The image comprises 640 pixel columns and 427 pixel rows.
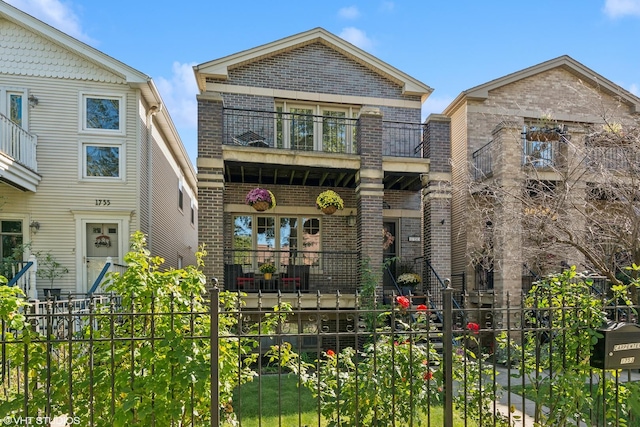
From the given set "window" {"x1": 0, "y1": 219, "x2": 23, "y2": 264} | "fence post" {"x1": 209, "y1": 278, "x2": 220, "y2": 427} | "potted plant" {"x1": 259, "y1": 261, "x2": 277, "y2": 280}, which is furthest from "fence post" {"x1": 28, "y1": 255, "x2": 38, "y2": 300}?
"fence post" {"x1": 209, "y1": 278, "x2": 220, "y2": 427}

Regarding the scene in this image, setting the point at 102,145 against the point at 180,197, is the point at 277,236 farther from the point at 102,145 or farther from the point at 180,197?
the point at 180,197

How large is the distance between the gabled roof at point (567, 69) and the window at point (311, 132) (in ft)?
13.3

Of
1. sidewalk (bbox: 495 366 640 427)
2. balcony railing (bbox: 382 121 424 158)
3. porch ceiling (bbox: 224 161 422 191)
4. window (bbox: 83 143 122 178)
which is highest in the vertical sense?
balcony railing (bbox: 382 121 424 158)

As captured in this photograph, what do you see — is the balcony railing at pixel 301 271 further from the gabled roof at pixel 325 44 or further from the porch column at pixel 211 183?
the gabled roof at pixel 325 44

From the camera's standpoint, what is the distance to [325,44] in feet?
38.0

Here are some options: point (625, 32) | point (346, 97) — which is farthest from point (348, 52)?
point (625, 32)

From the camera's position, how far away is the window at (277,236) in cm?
1110

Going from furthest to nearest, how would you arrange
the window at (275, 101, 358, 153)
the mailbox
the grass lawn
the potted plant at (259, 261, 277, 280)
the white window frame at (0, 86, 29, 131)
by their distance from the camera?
the window at (275, 101, 358, 153) < the white window frame at (0, 86, 29, 131) < the potted plant at (259, 261, 277, 280) < the grass lawn < the mailbox

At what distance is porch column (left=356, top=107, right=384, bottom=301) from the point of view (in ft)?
30.7

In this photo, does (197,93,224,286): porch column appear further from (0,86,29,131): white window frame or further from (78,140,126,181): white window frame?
(0,86,29,131): white window frame

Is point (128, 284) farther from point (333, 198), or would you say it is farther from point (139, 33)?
point (139, 33)

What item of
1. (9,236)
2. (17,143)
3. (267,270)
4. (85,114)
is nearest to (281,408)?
(267,270)

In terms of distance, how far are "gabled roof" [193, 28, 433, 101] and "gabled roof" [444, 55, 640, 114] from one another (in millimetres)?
1524

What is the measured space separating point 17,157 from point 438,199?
10.8 m
